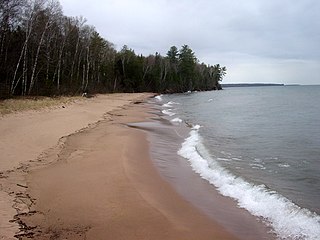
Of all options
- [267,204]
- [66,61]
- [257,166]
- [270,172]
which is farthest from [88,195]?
[66,61]

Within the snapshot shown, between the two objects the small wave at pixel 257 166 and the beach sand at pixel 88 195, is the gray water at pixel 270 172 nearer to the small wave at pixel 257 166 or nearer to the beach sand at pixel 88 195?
the small wave at pixel 257 166

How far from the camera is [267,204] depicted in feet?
23.9

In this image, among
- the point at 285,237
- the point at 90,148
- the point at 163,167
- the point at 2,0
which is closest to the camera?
the point at 285,237

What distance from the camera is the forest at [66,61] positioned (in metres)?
30.6

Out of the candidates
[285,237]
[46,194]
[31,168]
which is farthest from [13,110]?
[285,237]

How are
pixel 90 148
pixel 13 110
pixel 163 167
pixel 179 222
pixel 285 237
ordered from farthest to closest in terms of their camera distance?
1. pixel 13 110
2. pixel 90 148
3. pixel 163 167
4. pixel 179 222
5. pixel 285 237

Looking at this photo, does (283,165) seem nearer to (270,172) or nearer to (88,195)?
(270,172)

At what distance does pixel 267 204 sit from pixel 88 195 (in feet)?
12.9

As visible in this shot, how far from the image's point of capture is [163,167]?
10523mm

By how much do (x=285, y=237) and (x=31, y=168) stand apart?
670 centimetres

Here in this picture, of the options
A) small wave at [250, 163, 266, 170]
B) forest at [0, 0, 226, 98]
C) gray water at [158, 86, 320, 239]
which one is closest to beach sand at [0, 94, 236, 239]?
gray water at [158, 86, 320, 239]

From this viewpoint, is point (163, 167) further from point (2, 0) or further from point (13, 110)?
point (2, 0)

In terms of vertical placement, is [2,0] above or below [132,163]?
above

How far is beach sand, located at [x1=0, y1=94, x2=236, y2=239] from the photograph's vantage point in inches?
220
